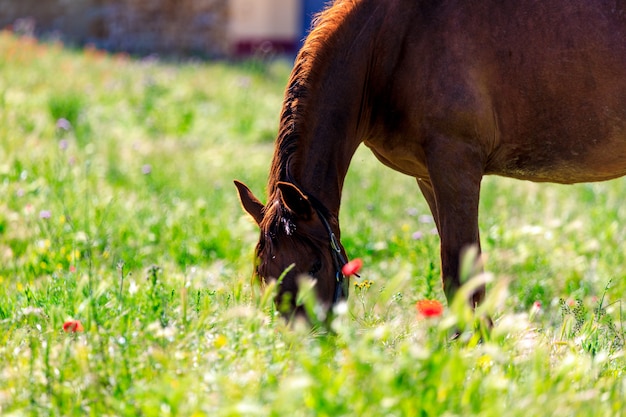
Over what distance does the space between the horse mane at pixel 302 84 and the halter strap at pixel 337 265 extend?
11.3 inches

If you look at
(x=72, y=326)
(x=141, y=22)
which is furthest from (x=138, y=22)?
(x=72, y=326)

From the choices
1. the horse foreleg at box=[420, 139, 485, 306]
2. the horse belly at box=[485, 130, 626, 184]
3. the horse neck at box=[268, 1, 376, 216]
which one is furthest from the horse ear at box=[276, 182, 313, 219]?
the horse belly at box=[485, 130, 626, 184]

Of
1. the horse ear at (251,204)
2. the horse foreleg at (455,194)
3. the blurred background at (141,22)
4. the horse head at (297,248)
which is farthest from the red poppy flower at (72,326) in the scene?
the blurred background at (141,22)

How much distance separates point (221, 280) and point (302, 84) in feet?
4.18

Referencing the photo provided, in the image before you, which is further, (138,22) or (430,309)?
(138,22)

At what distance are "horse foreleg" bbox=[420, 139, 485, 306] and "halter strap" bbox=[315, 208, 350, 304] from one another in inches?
20.2

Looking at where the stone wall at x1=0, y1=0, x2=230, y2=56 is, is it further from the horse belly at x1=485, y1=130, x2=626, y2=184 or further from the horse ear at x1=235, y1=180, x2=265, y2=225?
the horse ear at x1=235, y1=180, x2=265, y2=225

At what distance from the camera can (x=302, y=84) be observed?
13.1 feet

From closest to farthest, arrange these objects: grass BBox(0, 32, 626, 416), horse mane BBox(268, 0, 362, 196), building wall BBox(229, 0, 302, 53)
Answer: grass BBox(0, 32, 626, 416) < horse mane BBox(268, 0, 362, 196) < building wall BBox(229, 0, 302, 53)

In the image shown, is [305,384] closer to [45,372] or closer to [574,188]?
[45,372]

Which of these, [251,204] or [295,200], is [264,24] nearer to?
[251,204]

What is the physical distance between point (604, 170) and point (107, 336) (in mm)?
2545

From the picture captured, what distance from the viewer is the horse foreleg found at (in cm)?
395

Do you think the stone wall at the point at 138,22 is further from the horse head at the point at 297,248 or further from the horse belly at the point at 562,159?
the horse head at the point at 297,248
